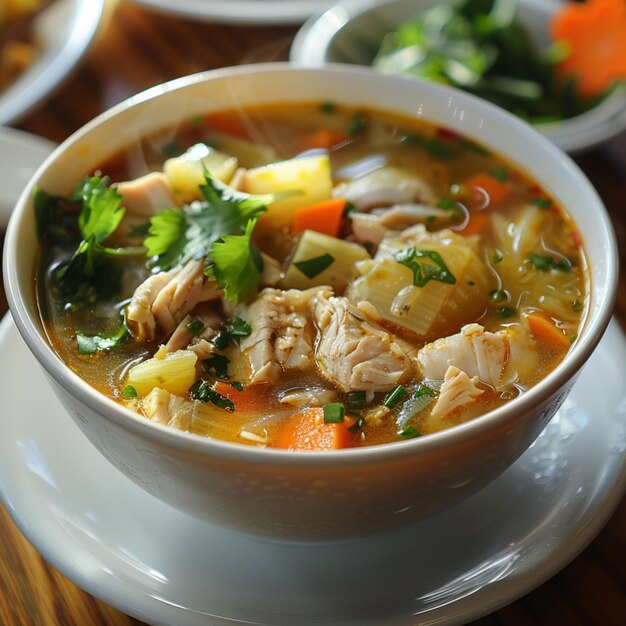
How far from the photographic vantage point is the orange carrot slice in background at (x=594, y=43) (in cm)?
309

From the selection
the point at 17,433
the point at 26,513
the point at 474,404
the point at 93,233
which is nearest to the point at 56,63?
the point at 93,233

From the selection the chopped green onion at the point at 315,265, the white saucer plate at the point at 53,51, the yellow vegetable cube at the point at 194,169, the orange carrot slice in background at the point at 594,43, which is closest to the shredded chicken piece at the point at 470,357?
the chopped green onion at the point at 315,265

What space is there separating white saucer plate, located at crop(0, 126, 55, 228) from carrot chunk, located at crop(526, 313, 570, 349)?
56.6 inches

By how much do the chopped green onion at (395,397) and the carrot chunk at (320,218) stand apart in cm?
52

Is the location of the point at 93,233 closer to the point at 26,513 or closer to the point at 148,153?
the point at 148,153

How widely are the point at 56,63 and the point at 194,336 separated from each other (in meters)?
1.61

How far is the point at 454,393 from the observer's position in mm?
1569

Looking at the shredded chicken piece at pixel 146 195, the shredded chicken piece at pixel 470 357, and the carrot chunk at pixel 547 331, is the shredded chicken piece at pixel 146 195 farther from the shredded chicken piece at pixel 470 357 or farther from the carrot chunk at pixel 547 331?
the carrot chunk at pixel 547 331

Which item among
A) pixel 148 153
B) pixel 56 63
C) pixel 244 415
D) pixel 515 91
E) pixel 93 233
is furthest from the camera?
pixel 515 91

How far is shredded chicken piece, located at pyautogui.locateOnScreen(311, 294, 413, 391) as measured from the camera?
1.61 metres

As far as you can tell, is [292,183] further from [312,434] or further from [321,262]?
[312,434]

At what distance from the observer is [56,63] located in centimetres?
289

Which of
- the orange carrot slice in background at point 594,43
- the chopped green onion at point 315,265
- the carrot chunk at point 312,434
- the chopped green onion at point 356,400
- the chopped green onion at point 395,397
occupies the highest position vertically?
the chopped green onion at point 315,265

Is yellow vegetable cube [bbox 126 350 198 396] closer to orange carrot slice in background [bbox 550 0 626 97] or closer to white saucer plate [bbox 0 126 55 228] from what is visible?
white saucer plate [bbox 0 126 55 228]
